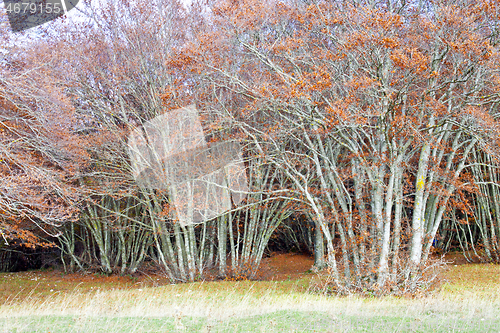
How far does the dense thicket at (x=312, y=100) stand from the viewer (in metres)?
7.58

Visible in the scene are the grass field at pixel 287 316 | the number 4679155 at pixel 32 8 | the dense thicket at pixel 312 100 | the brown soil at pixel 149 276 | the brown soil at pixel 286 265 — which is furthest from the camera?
the brown soil at pixel 286 265

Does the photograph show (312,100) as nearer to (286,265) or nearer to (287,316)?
(287,316)

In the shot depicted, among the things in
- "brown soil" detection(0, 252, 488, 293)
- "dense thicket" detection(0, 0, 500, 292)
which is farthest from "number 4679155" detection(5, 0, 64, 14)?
"brown soil" detection(0, 252, 488, 293)

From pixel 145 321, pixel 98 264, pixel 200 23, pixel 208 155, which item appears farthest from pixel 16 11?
pixel 98 264

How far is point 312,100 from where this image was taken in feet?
27.7

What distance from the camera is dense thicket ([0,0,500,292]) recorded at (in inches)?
298

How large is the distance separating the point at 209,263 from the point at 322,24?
25.7 feet

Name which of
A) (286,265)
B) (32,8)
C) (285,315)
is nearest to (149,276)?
(286,265)

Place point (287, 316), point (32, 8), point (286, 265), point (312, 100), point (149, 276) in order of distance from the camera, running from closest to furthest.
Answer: point (287, 316), point (312, 100), point (32, 8), point (149, 276), point (286, 265)

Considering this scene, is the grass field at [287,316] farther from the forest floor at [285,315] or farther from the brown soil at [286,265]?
the brown soil at [286,265]

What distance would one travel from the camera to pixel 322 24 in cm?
879

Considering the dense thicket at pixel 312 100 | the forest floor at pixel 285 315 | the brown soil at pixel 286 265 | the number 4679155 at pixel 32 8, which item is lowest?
the brown soil at pixel 286 265

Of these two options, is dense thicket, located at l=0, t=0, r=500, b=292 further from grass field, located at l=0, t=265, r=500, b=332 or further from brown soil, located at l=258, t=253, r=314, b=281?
grass field, located at l=0, t=265, r=500, b=332

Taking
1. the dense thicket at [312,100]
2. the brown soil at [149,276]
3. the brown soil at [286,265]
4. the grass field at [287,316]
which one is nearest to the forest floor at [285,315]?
the grass field at [287,316]
